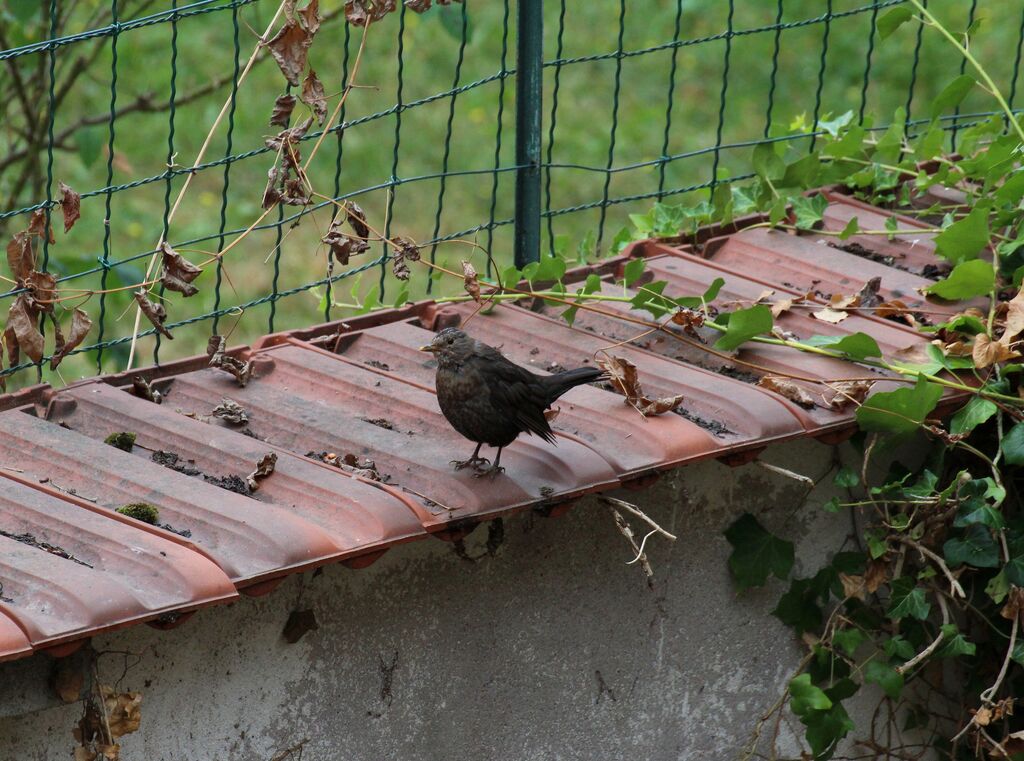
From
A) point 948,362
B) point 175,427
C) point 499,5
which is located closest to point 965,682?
point 948,362

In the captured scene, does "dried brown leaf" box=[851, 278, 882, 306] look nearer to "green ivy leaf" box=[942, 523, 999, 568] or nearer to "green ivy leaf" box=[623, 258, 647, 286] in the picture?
"green ivy leaf" box=[623, 258, 647, 286]

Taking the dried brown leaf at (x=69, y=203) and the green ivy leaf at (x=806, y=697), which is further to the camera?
the green ivy leaf at (x=806, y=697)

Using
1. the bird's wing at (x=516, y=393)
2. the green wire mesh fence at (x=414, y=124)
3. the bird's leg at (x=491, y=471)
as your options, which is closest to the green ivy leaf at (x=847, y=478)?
the bird's wing at (x=516, y=393)

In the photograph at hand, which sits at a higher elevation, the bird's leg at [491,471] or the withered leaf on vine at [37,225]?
the withered leaf on vine at [37,225]

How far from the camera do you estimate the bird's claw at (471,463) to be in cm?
311

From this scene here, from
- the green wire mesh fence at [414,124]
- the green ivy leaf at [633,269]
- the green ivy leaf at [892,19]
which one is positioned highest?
the green ivy leaf at [892,19]

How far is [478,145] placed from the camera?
409 inches

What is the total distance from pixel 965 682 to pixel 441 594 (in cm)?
175

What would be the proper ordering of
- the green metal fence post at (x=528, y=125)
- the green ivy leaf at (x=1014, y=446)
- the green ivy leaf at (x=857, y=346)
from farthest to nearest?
the green metal fence post at (x=528, y=125) < the green ivy leaf at (x=857, y=346) < the green ivy leaf at (x=1014, y=446)

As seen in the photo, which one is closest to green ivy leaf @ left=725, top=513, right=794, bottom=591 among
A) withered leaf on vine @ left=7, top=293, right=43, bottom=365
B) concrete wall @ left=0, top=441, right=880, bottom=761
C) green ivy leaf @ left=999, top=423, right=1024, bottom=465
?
concrete wall @ left=0, top=441, right=880, bottom=761

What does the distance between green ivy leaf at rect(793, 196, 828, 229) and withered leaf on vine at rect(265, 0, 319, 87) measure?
1.71 metres

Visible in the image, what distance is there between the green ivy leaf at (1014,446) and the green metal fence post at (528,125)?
1497mm

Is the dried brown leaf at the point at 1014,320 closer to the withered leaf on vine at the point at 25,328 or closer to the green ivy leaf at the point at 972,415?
the green ivy leaf at the point at 972,415

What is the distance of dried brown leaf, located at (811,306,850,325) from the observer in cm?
401
